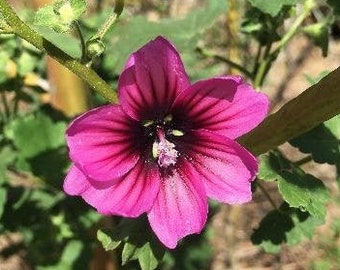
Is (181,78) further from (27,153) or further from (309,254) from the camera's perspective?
(309,254)

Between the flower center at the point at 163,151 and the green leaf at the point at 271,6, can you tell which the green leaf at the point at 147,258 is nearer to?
the flower center at the point at 163,151

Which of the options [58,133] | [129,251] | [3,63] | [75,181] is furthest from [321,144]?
[3,63]

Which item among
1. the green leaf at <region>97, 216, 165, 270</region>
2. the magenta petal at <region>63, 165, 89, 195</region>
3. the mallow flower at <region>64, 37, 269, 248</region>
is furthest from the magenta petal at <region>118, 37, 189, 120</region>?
the green leaf at <region>97, 216, 165, 270</region>

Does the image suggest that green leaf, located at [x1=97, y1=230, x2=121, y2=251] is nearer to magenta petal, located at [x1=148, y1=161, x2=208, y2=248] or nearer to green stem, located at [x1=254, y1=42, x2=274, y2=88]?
magenta petal, located at [x1=148, y1=161, x2=208, y2=248]

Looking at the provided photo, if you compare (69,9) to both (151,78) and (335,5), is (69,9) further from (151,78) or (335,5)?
(335,5)

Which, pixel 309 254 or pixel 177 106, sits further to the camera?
pixel 309 254

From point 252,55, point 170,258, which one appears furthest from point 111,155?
point 252,55

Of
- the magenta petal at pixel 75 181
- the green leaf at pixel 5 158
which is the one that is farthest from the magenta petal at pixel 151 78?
the green leaf at pixel 5 158
